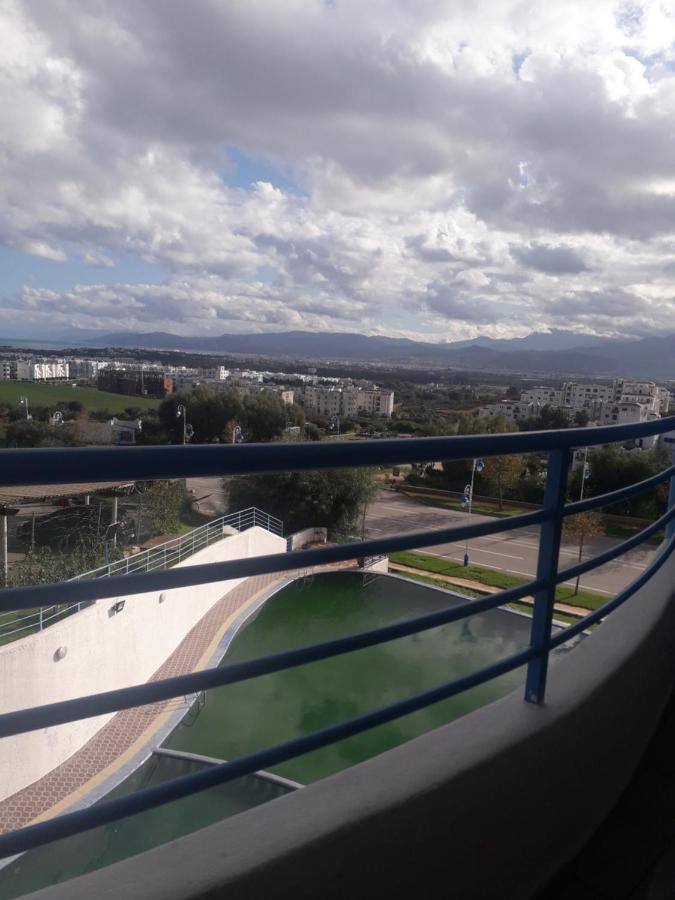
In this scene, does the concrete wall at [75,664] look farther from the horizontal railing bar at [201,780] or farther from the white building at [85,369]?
the white building at [85,369]

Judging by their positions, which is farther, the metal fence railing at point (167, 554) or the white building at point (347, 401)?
the white building at point (347, 401)

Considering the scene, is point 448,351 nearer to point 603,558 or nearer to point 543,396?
point 543,396

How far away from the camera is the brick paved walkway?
30.2 ft

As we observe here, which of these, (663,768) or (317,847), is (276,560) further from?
(663,768)

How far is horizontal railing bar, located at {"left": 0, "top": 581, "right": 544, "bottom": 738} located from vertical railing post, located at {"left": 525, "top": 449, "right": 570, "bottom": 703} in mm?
259

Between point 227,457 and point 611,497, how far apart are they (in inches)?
51.5

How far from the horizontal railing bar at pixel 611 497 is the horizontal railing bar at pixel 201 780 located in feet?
1.68

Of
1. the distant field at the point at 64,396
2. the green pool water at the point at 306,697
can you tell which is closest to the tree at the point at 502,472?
the green pool water at the point at 306,697

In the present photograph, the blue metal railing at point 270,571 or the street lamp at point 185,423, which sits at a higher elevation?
the blue metal railing at point 270,571

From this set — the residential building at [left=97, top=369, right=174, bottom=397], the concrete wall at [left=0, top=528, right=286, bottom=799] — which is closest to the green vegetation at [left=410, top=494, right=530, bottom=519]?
the residential building at [left=97, top=369, right=174, bottom=397]

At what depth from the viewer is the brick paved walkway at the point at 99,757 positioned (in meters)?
9.20

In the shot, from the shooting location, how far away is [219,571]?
3.04 feet

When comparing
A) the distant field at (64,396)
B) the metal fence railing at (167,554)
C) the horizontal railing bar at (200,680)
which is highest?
the horizontal railing bar at (200,680)

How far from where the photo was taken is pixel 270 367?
5159 cm
